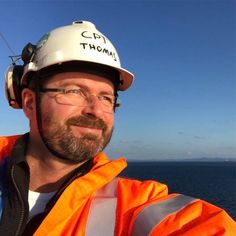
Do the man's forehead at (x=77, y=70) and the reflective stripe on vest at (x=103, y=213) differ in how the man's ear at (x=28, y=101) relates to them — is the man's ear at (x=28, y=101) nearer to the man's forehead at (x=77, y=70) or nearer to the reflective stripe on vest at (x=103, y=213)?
the man's forehead at (x=77, y=70)

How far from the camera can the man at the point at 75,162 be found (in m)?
2.39

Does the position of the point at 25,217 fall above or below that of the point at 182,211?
below

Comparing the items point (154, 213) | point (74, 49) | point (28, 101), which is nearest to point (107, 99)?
point (74, 49)

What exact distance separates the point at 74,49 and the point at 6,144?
118 centimetres

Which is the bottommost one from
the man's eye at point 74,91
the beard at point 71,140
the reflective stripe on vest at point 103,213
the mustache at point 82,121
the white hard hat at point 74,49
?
the reflective stripe on vest at point 103,213

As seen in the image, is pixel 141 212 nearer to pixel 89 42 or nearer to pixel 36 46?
pixel 89 42

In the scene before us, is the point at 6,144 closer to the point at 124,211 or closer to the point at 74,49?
the point at 74,49

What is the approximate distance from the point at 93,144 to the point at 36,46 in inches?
53.9

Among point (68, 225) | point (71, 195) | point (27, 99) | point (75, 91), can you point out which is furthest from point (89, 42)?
point (68, 225)

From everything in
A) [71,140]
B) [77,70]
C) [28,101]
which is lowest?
[71,140]

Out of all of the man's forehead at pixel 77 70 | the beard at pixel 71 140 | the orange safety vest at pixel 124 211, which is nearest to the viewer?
the orange safety vest at pixel 124 211

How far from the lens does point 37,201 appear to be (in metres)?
3.07

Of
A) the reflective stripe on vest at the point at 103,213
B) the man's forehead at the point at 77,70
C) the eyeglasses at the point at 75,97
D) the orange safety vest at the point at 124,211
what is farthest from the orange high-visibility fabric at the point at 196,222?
the man's forehead at the point at 77,70

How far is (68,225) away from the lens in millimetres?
2557
